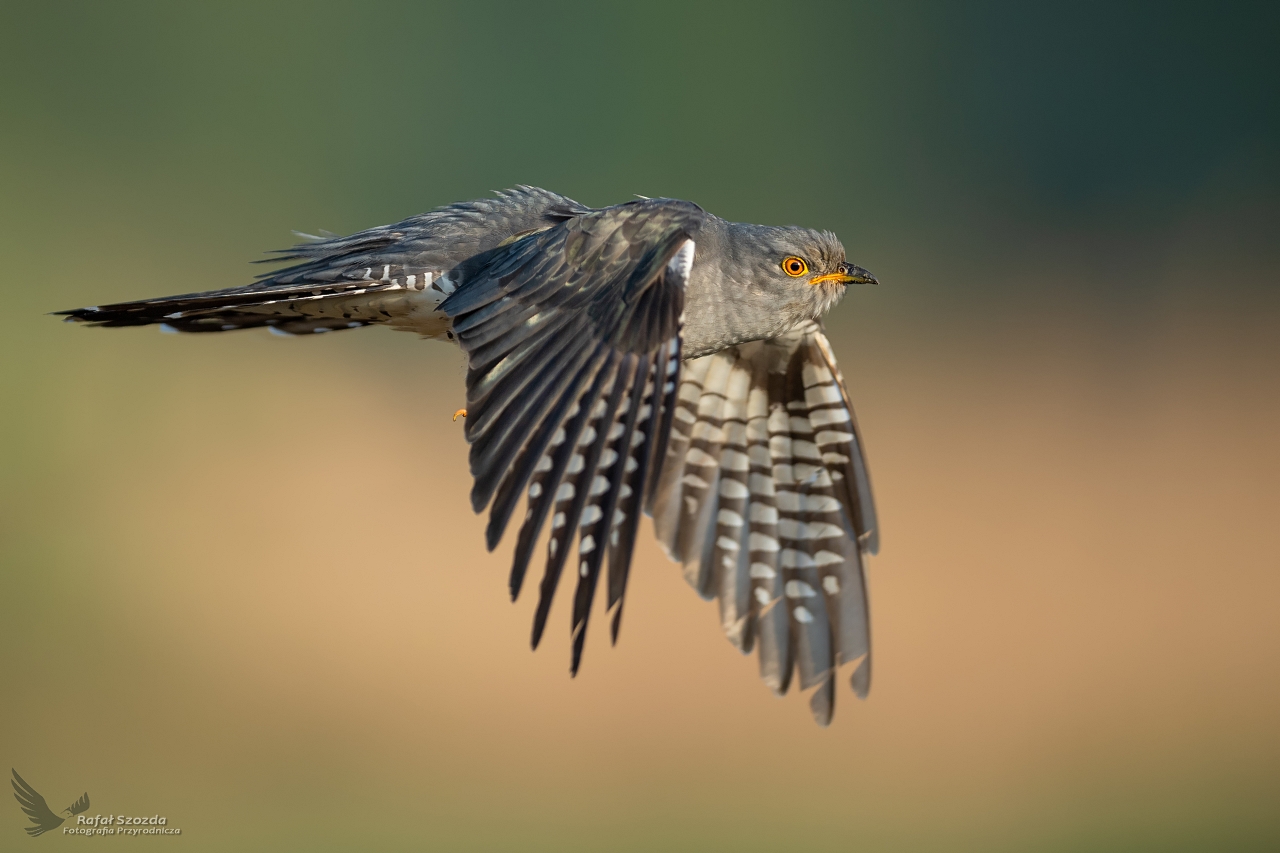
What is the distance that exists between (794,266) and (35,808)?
3538 millimetres

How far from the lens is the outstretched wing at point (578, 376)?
195 centimetres

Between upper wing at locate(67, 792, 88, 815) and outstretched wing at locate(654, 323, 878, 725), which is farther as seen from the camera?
upper wing at locate(67, 792, 88, 815)

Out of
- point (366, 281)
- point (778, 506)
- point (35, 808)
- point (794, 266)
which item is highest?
point (794, 266)

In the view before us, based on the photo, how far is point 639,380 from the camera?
86.1 inches

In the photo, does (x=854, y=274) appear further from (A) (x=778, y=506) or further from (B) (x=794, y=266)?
(A) (x=778, y=506)

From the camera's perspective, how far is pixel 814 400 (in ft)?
10.5

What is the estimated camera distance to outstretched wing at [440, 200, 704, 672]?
195cm

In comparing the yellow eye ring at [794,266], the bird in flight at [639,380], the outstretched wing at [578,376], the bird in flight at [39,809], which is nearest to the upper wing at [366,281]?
the bird in flight at [639,380]

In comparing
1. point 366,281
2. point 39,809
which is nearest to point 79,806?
point 39,809

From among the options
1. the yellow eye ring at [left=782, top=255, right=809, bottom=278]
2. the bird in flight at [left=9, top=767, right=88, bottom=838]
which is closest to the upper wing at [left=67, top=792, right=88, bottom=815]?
the bird in flight at [left=9, top=767, right=88, bottom=838]

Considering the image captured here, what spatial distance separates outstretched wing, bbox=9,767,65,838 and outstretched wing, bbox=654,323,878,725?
2.54m

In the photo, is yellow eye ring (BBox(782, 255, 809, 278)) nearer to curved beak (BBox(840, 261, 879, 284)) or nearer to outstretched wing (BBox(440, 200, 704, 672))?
curved beak (BBox(840, 261, 879, 284))

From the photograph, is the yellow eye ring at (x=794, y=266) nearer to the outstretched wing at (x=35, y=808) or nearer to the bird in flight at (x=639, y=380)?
the bird in flight at (x=639, y=380)

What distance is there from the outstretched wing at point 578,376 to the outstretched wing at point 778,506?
24.5 inches
